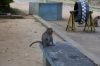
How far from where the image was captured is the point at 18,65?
5938mm

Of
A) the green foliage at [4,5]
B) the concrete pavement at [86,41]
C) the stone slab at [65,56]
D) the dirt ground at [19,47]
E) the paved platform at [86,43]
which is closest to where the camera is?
the stone slab at [65,56]

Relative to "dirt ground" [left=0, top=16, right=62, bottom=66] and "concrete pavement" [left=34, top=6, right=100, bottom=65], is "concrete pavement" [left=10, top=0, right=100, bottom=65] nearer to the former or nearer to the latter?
"concrete pavement" [left=34, top=6, right=100, bottom=65]

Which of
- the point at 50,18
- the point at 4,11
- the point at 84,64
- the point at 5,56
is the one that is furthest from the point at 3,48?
the point at 50,18

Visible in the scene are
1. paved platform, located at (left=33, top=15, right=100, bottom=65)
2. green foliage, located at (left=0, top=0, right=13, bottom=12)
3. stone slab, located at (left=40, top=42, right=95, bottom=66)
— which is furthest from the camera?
green foliage, located at (left=0, top=0, right=13, bottom=12)

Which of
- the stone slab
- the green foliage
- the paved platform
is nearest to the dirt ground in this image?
the paved platform

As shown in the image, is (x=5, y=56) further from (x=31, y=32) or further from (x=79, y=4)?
(x=79, y=4)

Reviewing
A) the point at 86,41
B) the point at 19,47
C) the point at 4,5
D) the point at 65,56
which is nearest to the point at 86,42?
the point at 86,41

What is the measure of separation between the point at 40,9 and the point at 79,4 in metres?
5.30

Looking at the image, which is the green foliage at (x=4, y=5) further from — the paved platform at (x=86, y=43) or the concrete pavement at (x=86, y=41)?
the paved platform at (x=86, y=43)

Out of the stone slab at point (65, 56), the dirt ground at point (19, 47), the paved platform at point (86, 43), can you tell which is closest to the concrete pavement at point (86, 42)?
the paved platform at point (86, 43)

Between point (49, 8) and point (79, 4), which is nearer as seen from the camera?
point (79, 4)

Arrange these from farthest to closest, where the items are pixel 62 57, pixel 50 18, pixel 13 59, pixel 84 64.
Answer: pixel 50 18, pixel 13 59, pixel 62 57, pixel 84 64

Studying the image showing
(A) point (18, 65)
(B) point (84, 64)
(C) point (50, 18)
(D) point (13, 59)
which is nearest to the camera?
(B) point (84, 64)

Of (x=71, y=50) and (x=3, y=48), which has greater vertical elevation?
(x=71, y=50)
